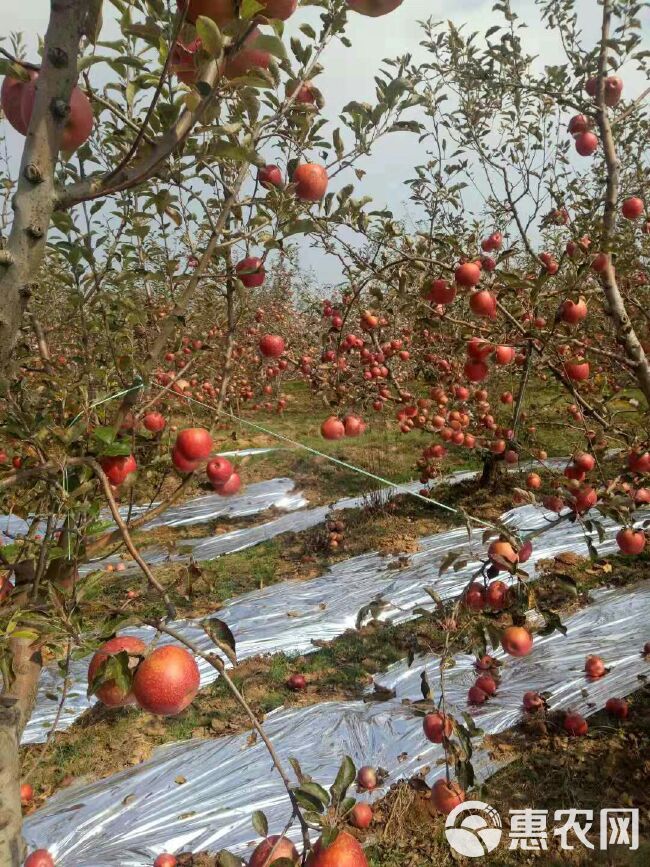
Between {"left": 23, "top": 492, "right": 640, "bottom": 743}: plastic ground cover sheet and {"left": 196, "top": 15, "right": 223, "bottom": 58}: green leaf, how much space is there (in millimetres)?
3839

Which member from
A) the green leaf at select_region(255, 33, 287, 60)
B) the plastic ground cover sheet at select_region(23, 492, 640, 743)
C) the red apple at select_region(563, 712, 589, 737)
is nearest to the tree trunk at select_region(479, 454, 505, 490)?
the plastic ground cover sheet at select_region(23, 492, 640, 743)

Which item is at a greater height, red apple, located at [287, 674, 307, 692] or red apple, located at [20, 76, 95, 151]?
red apple, located at [20, 76, 95, 151]

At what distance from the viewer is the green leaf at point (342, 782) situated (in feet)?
3.56

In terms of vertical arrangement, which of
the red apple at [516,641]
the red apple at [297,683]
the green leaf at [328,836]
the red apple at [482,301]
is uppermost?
the red apple at [482,301]

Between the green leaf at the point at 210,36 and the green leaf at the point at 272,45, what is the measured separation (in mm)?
77

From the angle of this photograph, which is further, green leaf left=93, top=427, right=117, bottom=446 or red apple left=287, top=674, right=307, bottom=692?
red apple left=287, top=674, right=307, bottom=692

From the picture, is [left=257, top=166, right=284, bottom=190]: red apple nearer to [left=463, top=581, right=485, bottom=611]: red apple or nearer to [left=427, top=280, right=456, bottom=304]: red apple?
[left=427, top=280, right=456, bottom=304]: red apple

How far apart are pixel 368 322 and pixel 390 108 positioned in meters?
1.90

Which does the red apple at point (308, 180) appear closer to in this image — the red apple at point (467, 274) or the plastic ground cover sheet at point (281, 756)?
the red apple at point (467, 274)

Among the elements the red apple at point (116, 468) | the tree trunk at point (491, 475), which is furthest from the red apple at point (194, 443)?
the tree trunk at point (491, 475)

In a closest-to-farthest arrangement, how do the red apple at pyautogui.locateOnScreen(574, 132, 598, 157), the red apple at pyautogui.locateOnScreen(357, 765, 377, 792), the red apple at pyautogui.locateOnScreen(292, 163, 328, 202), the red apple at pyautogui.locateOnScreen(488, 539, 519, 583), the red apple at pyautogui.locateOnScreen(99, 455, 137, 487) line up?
the red apple at pyautogui.locateOnScreen(99, 455, 137, 487) → the red apple at pyautogui.locateOnScreen(488, 539, 519, 583) → the red apple at pyautogui.locateOnScreen(292, 163, 328, 202) → the red apple at pyautogui.locateOnScreen(357, 765, 377, 792) → the red apple at pyautogui.locateOnScreen(574, 132, 598, 157)

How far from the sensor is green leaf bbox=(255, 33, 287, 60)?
0.90m
